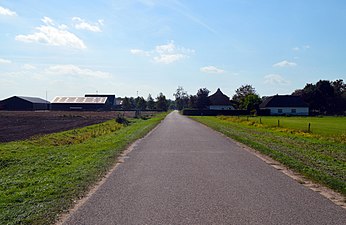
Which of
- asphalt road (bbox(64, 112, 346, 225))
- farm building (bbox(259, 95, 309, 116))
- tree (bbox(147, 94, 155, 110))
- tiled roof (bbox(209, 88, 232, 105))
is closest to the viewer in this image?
asphalt road (bbox(64, 112, 346, 225))

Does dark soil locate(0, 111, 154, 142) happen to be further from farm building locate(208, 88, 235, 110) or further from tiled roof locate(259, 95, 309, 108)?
farm building locate(208, 88, 235, 110)

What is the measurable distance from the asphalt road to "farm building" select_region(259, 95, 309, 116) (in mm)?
94911

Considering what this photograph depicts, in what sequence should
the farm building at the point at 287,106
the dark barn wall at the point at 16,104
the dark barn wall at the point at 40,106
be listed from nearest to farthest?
the farm building at the point at 287,106 → the dark barn wall at the point at 16,104 → the dark barn wall at the point at 40,106

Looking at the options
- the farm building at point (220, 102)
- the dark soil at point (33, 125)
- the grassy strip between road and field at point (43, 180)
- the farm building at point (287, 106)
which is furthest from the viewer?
the farm building at point (220, 102)

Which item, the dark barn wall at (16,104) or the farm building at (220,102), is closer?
the farm building at (220,102)

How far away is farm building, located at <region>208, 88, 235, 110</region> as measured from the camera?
123 m

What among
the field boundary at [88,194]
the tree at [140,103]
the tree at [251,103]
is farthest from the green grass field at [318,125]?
the tree at [140,103]

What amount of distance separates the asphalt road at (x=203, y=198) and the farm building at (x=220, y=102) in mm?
110156

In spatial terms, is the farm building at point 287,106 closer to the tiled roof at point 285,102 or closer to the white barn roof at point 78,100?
the tiled roof at point 285,102

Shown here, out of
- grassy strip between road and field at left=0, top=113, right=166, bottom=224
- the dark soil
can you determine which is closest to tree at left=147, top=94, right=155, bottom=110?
the dark soil

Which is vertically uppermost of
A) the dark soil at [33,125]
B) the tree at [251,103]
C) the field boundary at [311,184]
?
the tree at [251,103]

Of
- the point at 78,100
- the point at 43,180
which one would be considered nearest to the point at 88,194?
the point at 43,180

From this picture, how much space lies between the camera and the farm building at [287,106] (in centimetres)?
10450

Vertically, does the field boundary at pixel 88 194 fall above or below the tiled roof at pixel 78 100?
below
